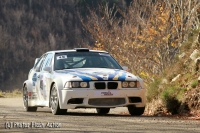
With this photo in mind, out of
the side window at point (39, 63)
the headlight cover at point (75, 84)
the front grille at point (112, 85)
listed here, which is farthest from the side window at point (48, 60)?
the front grille at point (112, 85)

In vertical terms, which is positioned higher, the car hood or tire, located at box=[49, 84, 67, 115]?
the car hood

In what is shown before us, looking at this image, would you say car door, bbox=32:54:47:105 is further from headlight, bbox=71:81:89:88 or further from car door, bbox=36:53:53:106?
headlight, bbox=71:81:89:88

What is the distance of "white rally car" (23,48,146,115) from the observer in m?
13.4

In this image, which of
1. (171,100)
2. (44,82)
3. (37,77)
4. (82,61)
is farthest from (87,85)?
(37,77)

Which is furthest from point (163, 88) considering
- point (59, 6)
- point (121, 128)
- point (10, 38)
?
point (59, 6)

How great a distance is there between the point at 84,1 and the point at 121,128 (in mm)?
79763

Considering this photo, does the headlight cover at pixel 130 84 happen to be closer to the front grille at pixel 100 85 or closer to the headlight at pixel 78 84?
the front grille at pixel 100 85

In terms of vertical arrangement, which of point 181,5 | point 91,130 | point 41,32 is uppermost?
point 41,32

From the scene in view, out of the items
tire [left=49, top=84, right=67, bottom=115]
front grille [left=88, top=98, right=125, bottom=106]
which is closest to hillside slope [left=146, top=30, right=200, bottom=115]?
front grille [left=88, top=98, right=125, bottom=106]

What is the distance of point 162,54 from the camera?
26234mm

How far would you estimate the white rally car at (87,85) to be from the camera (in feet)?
43.9

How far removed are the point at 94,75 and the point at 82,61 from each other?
1.37 m

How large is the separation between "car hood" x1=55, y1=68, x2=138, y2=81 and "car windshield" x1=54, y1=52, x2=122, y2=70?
416mm

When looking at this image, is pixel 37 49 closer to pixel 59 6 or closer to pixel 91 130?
pixel 59 6
